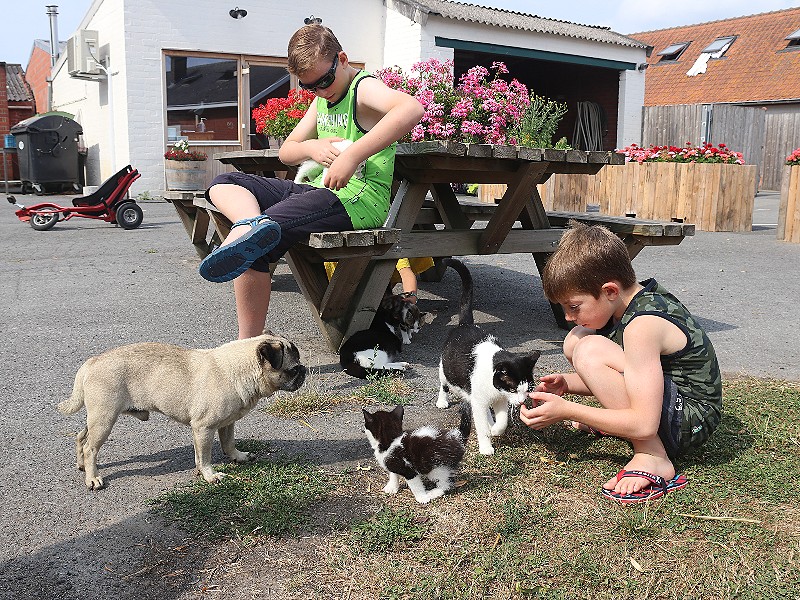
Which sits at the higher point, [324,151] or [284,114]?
[284,114]

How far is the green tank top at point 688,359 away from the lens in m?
2.87

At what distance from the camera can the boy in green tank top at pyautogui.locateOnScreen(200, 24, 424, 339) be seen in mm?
3783

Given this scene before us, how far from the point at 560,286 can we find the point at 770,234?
1071 centimetres

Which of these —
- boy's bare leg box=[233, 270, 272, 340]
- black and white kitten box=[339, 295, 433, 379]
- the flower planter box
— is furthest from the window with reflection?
boy's bare leg box=[233, 270, 272, 340]

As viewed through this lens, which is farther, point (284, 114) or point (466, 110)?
point (284, 114)

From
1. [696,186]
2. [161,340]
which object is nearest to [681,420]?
[161,340]

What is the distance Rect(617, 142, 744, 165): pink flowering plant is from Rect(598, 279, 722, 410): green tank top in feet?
34.4

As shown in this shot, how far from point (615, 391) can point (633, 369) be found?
126 mm

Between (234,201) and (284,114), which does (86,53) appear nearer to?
(284,114)

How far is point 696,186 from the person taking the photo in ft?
39.9

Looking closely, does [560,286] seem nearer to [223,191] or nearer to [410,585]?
[410,585]

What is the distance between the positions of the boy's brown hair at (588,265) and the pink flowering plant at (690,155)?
10.6 meters

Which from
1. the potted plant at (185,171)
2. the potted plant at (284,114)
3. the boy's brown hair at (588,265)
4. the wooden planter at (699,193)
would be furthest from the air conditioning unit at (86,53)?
the boy's brown hair at (588,265)

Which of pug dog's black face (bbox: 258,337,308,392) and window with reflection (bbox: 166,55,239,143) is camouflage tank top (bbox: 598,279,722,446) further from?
window with reflection (bbox: 166,55,239,143)
